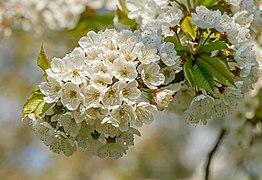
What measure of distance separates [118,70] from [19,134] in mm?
4184

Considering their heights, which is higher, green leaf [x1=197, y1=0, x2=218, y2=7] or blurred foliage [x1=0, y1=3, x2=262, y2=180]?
green leaf [x1=197, y1=0, x2=218, y2=7]

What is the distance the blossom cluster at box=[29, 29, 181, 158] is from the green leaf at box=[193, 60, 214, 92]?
67mm

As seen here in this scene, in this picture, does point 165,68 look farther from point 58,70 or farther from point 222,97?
point 58,70

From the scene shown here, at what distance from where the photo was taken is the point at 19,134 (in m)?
5.79

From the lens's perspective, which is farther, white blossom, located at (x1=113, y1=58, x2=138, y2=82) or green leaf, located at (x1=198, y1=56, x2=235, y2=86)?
green leaf, located at (x1=198, y1=56, x2=235, y2=86)

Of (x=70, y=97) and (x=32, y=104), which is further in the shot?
(x=32, y=104)

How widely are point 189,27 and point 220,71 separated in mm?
223

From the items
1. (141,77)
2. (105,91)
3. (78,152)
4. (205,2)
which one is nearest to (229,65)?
(205,2)

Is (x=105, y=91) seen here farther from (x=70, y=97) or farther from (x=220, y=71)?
(x=220, y=71)

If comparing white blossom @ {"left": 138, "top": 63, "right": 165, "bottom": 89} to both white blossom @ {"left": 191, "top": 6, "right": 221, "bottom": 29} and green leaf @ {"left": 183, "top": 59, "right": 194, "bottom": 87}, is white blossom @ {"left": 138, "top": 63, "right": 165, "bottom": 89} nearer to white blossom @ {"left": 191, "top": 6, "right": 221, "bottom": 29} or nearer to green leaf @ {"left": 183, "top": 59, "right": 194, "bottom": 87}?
green leaf @ {"left": 183, "top": 59, "right": 194, "bottom": 87}

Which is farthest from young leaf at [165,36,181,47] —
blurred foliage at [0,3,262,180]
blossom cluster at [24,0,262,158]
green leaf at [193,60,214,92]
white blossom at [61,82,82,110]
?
blurred foliage at [0,3,262,180]

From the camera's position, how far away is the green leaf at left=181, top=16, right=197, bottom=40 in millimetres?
Result: 2010

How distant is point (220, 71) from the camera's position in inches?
74.4

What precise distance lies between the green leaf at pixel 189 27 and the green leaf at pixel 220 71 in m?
0.14
